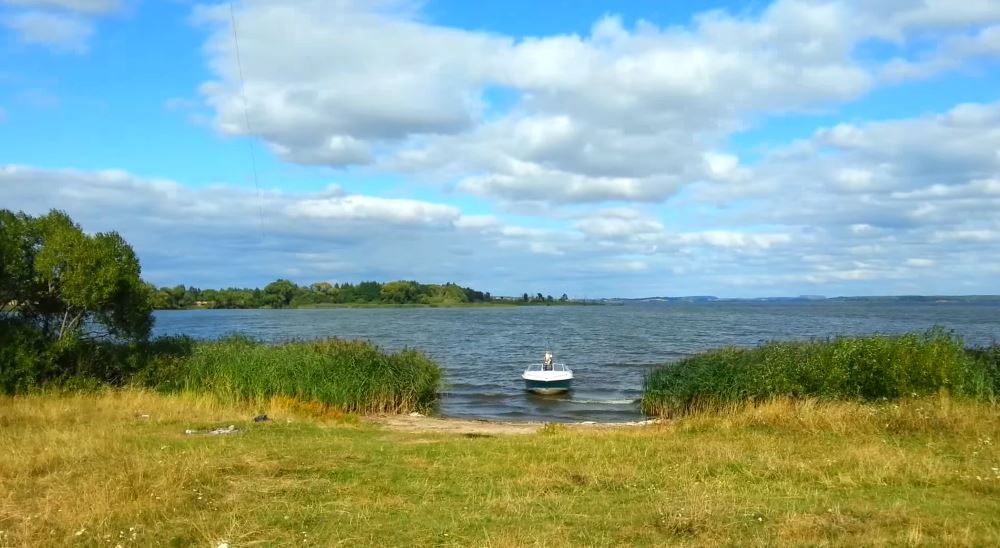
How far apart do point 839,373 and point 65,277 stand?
2240 cm

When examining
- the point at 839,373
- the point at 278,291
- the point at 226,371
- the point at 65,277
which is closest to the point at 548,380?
the point at 226,371

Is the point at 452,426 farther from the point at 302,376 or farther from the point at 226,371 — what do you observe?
the point at 226,371

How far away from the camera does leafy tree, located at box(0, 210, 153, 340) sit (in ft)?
69.8

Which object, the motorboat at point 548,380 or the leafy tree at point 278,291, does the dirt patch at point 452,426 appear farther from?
the leafy tree at point 278,291

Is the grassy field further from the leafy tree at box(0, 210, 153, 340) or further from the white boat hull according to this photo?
the white boat hull

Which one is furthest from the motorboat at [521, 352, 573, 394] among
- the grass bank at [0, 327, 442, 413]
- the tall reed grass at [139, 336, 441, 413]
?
the grass bank at [0, 327, 442, 413]

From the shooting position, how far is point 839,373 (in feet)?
71.9

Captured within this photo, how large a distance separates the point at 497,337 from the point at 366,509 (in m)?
68.6

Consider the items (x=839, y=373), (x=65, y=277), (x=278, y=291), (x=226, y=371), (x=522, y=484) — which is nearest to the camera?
(x=522, y=484)

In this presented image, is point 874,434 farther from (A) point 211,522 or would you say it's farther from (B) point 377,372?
(B) point 377,372

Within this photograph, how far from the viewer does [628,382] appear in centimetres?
3912

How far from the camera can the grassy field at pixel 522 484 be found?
8086 mm

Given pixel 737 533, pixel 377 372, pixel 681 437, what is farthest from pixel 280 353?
pixel 737 533

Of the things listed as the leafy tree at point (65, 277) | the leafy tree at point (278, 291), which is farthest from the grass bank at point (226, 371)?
the leafy tree at point (278, 291)
